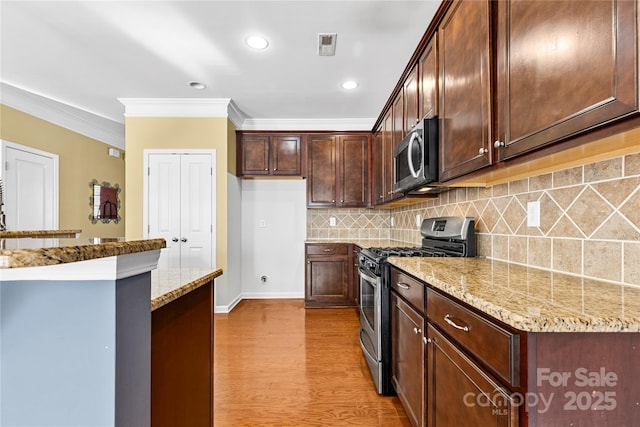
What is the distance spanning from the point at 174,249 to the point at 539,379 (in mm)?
3738

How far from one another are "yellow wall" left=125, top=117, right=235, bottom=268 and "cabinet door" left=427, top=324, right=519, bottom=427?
291 centimetres

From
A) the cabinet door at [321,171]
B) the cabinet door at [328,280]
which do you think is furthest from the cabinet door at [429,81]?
the cabinet door at [328,280]

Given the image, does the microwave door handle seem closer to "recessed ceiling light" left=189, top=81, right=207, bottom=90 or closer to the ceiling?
the ceiling

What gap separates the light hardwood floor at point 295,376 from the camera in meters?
1.83

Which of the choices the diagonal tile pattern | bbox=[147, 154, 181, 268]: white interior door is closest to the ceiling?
bbox=[147, 154, 181, 268]: white interior door

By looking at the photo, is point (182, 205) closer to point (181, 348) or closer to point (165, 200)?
point (165, 200)

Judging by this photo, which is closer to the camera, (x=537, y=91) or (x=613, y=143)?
(x=613, y=143)

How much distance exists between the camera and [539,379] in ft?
2.43

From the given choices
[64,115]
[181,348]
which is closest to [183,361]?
[181,348]

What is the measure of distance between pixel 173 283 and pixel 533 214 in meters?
1.69

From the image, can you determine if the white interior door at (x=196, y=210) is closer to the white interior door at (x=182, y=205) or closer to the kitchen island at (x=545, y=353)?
the white interior door at (x=182, y=205)

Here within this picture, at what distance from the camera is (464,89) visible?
5.02ft

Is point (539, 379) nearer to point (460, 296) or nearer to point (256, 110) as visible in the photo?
point (460, 296)

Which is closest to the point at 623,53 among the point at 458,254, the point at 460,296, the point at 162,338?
the point at 460,296
